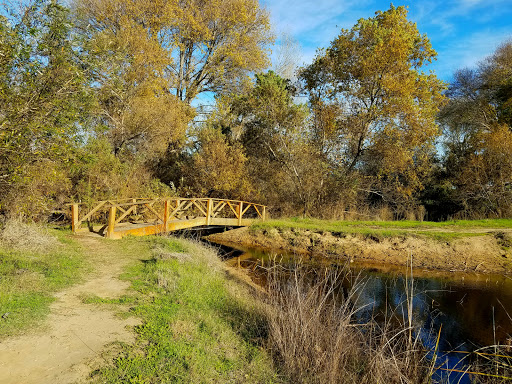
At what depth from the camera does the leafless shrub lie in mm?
8023

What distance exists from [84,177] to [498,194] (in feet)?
69.0

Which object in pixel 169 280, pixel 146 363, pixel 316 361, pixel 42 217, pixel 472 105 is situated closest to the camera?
pixel 146 363

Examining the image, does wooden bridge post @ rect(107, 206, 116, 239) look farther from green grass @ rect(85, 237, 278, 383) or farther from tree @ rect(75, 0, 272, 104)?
tree @ rect(75, 0, 272, 104)

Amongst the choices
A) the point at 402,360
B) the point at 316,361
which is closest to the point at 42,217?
the point at 316,361

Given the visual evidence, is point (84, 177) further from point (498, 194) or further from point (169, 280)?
point (498, 194)

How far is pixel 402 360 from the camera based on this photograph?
405 centimetres

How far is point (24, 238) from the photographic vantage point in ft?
27.0

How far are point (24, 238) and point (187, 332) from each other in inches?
225

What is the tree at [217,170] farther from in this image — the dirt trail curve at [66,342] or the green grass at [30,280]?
the dirt trail curve at [66,342]

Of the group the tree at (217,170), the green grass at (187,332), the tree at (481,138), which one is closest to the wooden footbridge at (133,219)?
the tree at (217,170)

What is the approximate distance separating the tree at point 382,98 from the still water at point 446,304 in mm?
8226

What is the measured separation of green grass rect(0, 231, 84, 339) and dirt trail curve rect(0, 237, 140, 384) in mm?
206

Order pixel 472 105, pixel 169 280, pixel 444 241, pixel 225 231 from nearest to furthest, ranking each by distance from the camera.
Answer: pixel 169 280
pixel 444 241
pixel 225 231
pixel 472 105

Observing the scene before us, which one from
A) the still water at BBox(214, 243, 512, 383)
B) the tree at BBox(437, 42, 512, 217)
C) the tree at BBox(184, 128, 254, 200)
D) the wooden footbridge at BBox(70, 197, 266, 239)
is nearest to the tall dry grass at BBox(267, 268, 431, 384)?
the still water at BBox(214, 243, 512, 383)
